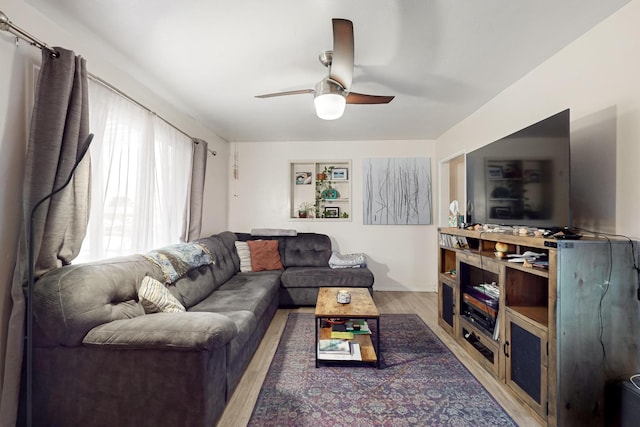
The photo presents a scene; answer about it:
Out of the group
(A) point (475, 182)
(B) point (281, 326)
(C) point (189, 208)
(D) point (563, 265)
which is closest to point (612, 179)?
(D) point (563, 265)

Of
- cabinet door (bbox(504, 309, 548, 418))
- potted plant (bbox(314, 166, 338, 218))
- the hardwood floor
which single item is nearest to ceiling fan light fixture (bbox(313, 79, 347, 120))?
cabinet door (bbox(504, 309, 548, 418))

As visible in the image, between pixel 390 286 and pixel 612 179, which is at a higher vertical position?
pixel 612 179

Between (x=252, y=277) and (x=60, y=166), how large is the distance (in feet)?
6.93

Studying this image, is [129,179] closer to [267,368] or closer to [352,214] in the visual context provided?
[267,368]

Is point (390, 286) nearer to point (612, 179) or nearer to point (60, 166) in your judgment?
point (612, 179)

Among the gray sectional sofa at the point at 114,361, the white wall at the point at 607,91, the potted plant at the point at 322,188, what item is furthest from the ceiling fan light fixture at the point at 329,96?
the potted plant at the point at 322,188

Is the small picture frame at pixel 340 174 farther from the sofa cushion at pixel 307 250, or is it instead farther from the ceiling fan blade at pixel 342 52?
the ceiling fan blade at pixel 342 52

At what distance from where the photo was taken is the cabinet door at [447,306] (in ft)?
8.55

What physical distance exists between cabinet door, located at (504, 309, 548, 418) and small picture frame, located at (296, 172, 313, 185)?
3.24 meters

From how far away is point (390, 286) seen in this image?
4258 millimetres

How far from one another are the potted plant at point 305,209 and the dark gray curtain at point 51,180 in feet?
9.84

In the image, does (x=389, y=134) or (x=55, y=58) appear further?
(x=389, y=134)

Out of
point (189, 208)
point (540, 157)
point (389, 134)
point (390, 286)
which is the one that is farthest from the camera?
point (390, 286)

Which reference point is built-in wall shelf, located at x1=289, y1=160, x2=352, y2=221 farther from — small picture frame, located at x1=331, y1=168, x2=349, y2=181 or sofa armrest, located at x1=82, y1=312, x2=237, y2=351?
sofa armrest, located at x1=82, y1=312, x2=237, y2=351
